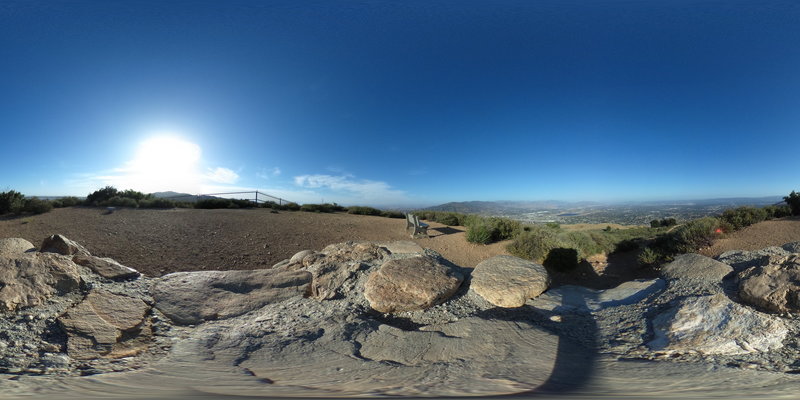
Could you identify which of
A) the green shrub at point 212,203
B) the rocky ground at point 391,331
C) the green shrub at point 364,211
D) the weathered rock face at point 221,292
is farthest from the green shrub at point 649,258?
the green shrub at point 212,203

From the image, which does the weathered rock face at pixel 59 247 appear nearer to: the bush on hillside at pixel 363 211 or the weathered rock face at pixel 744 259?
the weathered rock face at pixel 744 259

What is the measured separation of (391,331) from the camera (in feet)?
10.6

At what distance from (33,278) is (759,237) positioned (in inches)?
589

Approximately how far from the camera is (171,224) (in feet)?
33.8

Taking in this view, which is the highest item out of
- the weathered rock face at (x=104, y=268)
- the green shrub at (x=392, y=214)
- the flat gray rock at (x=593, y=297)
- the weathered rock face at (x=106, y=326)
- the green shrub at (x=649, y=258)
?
the green shrub at (x=392, y=214)

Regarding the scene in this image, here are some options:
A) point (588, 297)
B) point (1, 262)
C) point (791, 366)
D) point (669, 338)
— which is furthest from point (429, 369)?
point (1, 262)

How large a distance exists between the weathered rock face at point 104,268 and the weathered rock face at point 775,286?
23.9 feet

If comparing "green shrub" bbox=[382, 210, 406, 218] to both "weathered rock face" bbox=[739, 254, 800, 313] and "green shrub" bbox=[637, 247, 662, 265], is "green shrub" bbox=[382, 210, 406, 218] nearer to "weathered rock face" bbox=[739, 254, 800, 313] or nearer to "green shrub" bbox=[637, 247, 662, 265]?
"green shrub" bbox=[637, 247, 662, 265]

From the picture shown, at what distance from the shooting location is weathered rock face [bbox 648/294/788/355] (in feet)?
8.61

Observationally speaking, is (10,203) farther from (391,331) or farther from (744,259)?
(744,259)

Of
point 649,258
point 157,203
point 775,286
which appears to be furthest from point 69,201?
point 649,258

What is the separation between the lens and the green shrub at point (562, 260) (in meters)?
7.32

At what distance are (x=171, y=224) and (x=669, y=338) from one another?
40.6ft

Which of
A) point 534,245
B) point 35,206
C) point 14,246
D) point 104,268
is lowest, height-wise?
point 534,245
